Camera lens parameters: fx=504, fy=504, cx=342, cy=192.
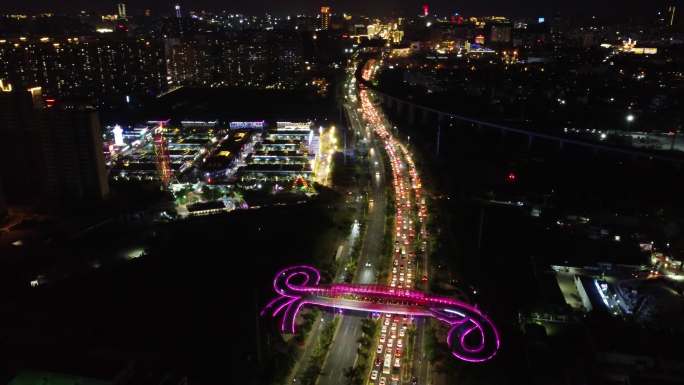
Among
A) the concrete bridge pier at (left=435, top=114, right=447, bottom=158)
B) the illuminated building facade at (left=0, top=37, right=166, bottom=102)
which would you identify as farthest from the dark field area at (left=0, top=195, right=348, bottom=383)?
the illuminated building facade at (left=0, top=37, right=166, bottom=102)

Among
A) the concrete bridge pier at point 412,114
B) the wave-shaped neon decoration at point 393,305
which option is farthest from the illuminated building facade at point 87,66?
the wave-shaped neon decoration at point 393,305

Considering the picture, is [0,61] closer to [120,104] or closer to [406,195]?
[120,104]

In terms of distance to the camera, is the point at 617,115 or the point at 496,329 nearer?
the point at 496,329

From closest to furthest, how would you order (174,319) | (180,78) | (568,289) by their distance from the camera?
(174,319), (568,289), (180,78)

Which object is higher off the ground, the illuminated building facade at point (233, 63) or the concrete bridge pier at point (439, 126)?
the illuminated building facade at point (233, 63)

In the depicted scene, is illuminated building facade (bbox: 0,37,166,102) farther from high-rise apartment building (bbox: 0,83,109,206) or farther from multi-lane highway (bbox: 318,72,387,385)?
multi-lane highway (bbox: 318,72,387,385)

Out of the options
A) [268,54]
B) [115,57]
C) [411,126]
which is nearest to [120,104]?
[115,57]

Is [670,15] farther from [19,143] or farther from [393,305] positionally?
[19,143]

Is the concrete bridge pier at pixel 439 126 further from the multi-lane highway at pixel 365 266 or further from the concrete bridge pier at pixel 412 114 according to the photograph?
the multi-lane highway at pixel 365 266
